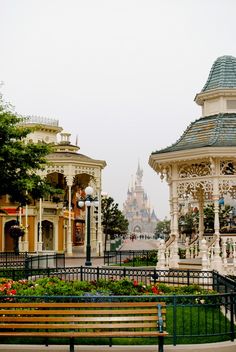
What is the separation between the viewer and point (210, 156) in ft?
65.8

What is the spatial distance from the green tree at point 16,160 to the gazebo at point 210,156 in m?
5.71

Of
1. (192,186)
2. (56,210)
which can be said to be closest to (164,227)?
(56,210)

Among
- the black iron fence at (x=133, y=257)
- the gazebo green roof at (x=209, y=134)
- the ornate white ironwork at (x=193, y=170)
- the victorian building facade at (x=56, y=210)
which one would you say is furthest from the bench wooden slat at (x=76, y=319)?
the victorian building facade at (x=56, y=210)

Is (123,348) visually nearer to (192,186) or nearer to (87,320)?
(87,320)

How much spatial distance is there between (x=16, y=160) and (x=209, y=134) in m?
8.83

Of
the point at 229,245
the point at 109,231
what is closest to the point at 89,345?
the point at 229,245

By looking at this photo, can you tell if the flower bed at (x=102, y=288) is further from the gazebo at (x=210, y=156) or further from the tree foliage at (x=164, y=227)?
the tree foliage at (x=164, y=227)

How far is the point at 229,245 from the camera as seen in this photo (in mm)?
20734

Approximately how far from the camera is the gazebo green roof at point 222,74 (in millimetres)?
22875

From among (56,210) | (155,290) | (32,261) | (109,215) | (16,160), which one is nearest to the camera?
(155,290)

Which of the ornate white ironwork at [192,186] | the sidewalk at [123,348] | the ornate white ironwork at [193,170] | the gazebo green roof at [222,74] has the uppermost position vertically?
the gazebo green roof at [222,74]

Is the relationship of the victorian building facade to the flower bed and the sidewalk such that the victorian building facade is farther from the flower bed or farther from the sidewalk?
the sidewalk

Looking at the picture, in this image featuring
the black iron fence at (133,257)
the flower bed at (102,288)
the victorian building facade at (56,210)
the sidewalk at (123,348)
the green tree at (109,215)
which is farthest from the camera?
the green tree at (109,215)

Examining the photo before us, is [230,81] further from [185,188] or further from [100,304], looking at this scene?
[100,304]
